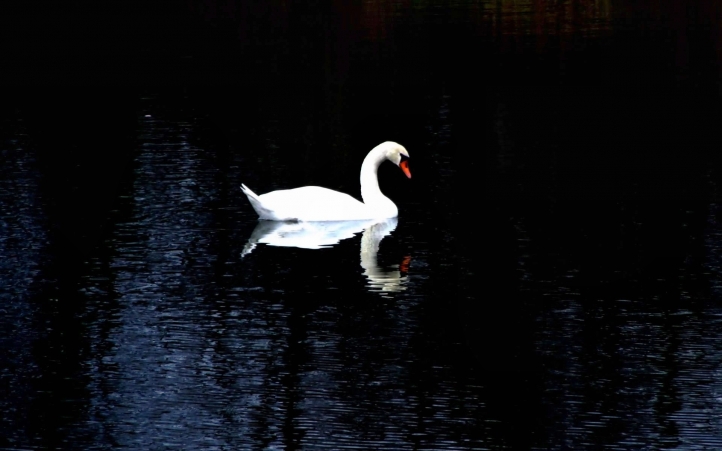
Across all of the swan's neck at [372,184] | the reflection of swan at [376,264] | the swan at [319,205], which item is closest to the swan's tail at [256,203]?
the swan at [319,205]

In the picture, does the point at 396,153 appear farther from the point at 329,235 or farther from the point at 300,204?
the point at 329,235

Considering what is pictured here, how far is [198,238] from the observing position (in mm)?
14234

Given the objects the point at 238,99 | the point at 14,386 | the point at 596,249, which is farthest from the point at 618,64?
the point at 14,386

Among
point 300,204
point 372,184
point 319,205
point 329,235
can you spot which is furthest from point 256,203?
point 372,184

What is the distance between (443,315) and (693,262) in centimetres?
→ 265

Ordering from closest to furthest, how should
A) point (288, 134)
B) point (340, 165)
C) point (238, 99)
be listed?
point (340, 165)
point (288, 134)
point (238, 99)

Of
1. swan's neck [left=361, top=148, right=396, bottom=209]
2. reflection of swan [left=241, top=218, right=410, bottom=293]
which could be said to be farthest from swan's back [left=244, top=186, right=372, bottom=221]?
swan's neck [left=361, top=148, right=396, bottom=209]

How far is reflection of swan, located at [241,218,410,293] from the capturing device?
1336 centimetres

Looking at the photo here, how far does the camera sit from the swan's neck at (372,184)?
15648mm

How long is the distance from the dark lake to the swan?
0.50 ft

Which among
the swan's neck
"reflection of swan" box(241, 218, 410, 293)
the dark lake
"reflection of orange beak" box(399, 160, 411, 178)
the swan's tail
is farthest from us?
"reflection of orange beak" box(399, 160, 411, 178)

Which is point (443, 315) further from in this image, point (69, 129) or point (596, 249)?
point (69, 129)

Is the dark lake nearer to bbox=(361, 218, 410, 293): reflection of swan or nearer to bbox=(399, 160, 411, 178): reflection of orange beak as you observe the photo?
bbox=(361, 218, 410, 293): reflection of swan

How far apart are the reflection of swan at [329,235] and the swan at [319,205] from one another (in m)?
0.08
